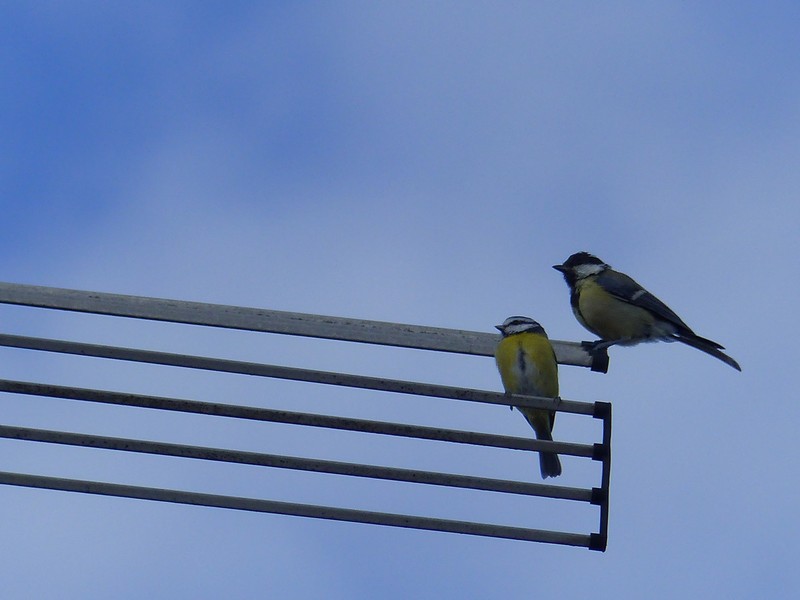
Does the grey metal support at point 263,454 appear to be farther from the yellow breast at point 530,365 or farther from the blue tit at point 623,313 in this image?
the blue tit at point 623,313

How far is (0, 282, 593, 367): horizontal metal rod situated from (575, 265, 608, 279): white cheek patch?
3996mm

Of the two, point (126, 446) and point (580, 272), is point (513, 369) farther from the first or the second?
point (126, 446)

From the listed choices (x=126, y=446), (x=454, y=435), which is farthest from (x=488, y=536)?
(x=126, y=446)

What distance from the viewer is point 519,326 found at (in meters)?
6.95

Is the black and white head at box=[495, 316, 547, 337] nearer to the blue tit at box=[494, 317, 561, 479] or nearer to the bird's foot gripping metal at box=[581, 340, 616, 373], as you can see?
the blue tit at box=[494, 317, 561, 479]

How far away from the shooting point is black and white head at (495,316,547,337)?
684 centimetres

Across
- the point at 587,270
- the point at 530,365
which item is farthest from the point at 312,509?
the point at 587,270

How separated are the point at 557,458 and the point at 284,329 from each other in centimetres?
361

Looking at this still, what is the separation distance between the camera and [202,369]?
332 centimetres

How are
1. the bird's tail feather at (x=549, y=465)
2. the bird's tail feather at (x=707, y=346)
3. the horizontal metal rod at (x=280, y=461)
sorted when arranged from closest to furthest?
1. the horizontal metal rod at (x=280, y=461)
2. the bird's tail feather at (x=707, y=346)
3. the bird's tail feather at (x=549, y=465)

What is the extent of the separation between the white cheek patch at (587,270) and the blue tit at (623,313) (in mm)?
111

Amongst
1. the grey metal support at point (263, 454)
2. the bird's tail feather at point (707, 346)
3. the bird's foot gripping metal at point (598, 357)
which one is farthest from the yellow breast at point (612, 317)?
the grey metal support at point (263, 454)

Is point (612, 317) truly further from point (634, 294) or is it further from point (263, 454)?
point (263, 454)

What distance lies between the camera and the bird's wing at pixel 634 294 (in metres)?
6.82
